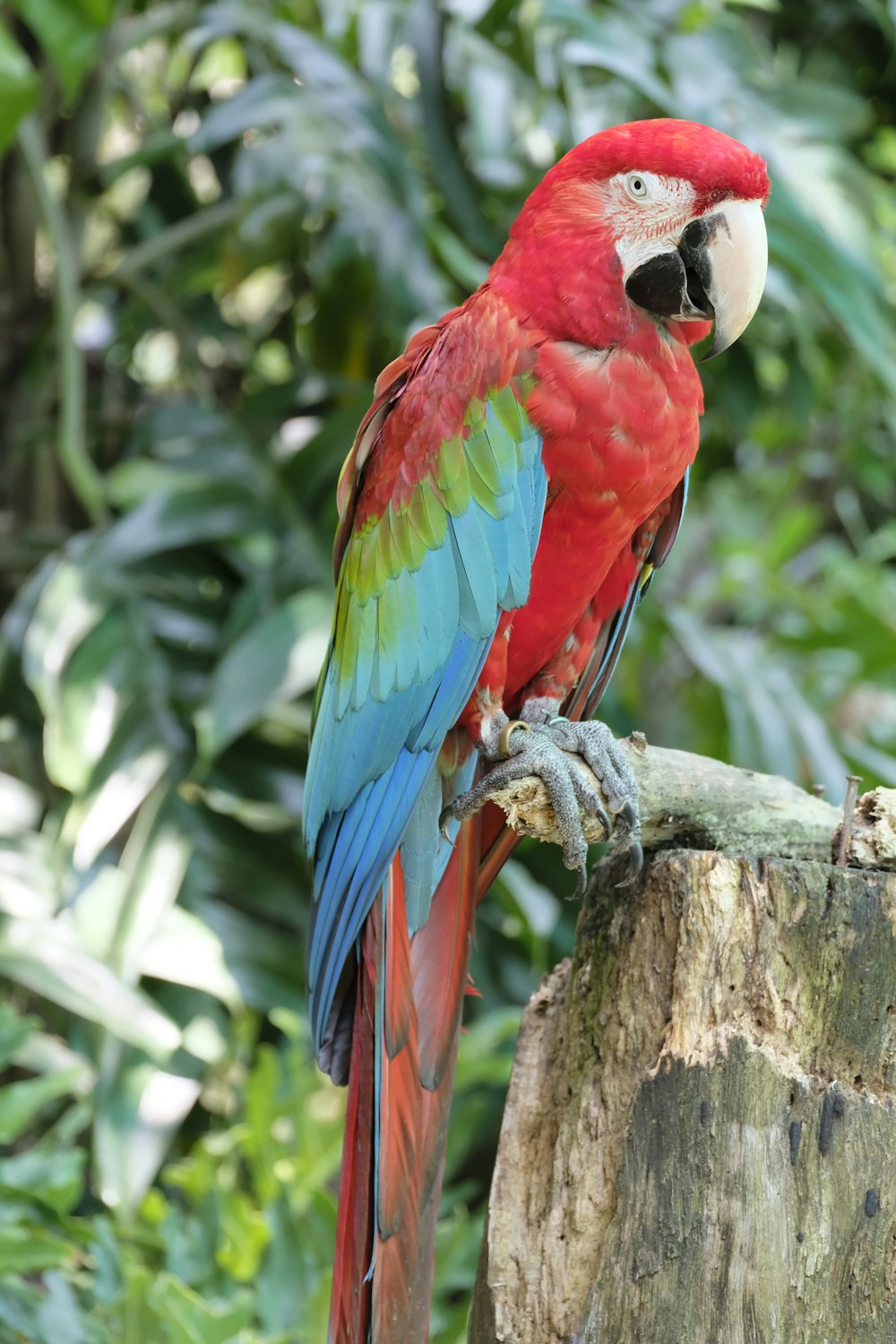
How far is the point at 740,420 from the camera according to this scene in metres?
1.83

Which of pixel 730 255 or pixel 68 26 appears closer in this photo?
pixel 730 255

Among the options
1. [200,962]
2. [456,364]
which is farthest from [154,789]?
[456,364]

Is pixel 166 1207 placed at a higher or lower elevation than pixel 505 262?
lower

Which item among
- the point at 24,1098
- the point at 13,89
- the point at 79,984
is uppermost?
the point at 13,89

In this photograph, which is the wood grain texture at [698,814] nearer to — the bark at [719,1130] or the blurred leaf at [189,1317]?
the bark at [719,1130]

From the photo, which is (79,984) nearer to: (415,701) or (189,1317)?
(189,1317)

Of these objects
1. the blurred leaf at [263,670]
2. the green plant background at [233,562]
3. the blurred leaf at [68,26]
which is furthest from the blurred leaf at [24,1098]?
the blurred leaf at [68,26]

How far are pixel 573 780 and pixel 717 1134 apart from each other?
0.75 ft

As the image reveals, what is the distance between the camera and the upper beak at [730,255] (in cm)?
79

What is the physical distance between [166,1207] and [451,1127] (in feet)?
1.07

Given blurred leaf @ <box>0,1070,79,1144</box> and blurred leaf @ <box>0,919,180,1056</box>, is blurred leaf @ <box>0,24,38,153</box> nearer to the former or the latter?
blurred leaf @ <box>0,919,180,1056</box>

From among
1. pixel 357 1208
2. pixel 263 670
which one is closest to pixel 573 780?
pixel 357 1208

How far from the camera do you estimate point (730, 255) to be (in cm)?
79

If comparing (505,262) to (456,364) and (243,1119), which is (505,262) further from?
(243,1119)
